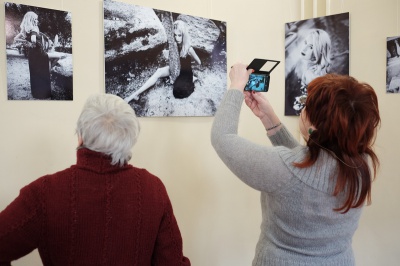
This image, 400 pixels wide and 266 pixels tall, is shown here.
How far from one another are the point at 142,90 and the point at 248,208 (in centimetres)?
108

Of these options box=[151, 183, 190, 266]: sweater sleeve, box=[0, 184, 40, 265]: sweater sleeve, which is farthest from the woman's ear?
box=[0, 184, 40, 265]: sweater sleeve

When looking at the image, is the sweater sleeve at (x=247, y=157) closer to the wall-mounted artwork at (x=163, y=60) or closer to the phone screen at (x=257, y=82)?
the phone screen at (x=257, y=82)

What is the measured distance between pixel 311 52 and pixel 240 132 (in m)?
0.69

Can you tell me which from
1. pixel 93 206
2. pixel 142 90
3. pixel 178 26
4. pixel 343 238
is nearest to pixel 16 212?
pixel 93 206

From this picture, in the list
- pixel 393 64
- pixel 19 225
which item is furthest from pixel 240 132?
pixel 19 225

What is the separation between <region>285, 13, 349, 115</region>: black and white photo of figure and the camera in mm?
2303

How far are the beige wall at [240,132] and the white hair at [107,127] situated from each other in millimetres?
532

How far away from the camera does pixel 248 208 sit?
240cm

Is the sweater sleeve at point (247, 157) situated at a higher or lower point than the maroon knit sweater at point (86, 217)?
higher

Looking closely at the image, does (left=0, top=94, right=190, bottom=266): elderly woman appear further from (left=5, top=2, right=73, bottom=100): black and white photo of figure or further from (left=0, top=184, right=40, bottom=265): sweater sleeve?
(left=5, top=2, right=73, bottom=100): black and white photo of figure

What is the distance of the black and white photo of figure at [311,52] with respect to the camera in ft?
7.55

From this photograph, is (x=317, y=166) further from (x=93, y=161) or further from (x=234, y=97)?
(x=93, y=161)

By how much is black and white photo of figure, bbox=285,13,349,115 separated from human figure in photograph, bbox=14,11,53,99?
1457 millimetres

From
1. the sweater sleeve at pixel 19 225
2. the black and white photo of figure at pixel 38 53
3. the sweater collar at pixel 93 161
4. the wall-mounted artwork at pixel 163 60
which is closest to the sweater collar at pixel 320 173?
the sweater collar at pixel 93 161
